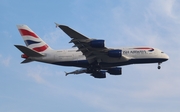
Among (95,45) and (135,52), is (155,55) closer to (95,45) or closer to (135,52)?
(135,52)

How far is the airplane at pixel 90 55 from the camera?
67438 millimetres

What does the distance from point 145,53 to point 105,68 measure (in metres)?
9.39

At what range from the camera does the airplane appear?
221ft

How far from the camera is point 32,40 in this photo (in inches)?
2970

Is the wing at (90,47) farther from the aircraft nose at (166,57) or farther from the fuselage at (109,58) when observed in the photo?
the aircraft nose at (166,57)

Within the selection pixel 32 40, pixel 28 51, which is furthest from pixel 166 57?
→ pixel 32 40

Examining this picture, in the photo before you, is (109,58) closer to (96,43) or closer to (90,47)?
(90,47)

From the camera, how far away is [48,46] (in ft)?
246

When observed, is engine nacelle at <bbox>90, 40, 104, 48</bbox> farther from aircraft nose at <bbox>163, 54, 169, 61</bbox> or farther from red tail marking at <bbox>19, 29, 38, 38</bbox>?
red tail marking at <bbox>19, 29, 38, 38</bbox>

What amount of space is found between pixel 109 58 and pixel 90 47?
4318 millimetres

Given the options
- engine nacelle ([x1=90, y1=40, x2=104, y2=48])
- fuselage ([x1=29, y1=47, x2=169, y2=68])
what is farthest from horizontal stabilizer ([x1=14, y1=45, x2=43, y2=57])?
engine nacelle ([x1=90, y1=40, x2=104, y2=48])

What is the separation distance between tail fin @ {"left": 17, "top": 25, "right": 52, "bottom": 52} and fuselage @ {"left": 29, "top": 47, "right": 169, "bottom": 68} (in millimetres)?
2160

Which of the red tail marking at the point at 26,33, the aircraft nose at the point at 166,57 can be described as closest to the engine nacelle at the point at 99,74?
the aircraft nose at the point at 166,57

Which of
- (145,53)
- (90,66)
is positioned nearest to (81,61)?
(90,66)
